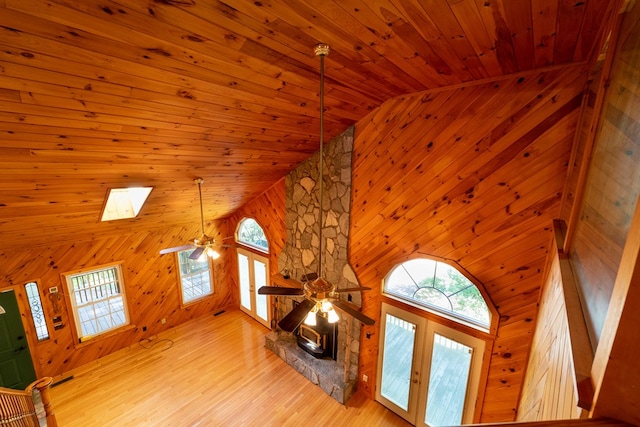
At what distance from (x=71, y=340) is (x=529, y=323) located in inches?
297

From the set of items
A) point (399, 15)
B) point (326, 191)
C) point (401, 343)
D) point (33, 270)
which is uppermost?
point (399, 15)

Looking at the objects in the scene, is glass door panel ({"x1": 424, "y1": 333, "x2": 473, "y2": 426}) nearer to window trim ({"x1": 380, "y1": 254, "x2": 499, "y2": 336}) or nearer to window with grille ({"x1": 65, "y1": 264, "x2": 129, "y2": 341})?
window trim ({"x1": 380, "y1": 254, "x2": 499, "y2": 336})

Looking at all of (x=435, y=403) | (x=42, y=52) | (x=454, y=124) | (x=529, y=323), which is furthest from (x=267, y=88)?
(x=435, y=403)

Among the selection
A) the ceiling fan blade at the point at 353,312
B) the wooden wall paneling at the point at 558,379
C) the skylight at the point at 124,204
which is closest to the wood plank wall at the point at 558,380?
the wooden wall paneling at the point at 558,379

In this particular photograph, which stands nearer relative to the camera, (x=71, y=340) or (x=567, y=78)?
(x=567, y=78)

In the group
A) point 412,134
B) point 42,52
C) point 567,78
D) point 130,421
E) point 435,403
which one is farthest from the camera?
point 130,421

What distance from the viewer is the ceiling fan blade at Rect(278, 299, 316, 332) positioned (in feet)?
6.14

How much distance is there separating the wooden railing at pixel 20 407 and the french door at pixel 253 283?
3776 millimetres

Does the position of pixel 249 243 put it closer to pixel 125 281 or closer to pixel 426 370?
pixel 125 281

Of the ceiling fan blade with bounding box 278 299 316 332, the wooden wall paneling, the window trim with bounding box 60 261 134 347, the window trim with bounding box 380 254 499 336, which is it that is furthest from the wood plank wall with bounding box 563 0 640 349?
the window trim with bounding box 60 261 134 347

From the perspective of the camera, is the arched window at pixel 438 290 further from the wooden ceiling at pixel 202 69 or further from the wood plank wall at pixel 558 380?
the wooden ceiling at pixel 202 69

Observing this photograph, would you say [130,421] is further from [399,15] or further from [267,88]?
[399,15]

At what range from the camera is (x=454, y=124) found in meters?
3.10

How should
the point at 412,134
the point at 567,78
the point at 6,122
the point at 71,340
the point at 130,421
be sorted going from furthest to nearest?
the point at 71,340, the point at 130,421, the point at 412,134, the point at 567,78, the point at 6,122
